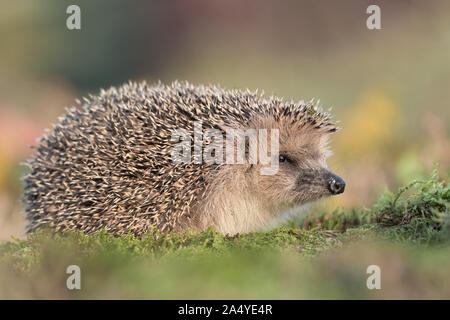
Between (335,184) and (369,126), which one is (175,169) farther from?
(369,126)

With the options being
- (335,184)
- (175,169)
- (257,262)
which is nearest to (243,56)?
(335,184)

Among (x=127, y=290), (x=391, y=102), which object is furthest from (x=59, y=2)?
(x=127, y=290)

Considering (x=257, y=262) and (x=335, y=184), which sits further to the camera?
(x=335, y=184)

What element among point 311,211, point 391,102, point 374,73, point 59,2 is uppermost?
point 59,2

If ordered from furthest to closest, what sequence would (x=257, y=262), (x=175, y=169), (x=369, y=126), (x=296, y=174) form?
1. (x=369, y=126)
2. (x=296, y=174)
3. (x=175, y=169)
4. (x=257, y=262)

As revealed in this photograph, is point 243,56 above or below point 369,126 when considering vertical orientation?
above

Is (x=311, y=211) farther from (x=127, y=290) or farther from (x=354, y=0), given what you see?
(x=354, y=0)

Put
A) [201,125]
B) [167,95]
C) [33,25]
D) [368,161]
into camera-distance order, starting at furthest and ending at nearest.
Answer: [33,25] < [368,161] < [167,95] < [201,125]
